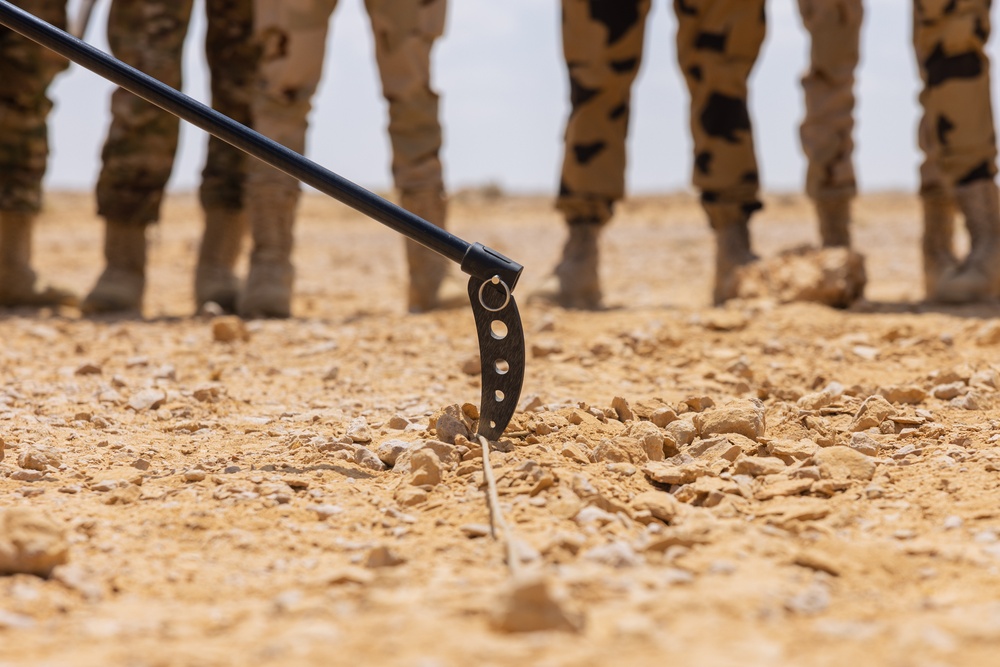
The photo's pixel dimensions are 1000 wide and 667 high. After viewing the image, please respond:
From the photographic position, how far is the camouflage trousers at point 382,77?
3.97 meters

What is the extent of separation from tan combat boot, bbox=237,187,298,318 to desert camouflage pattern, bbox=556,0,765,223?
53.8 inches

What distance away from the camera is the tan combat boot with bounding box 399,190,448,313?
416 cm

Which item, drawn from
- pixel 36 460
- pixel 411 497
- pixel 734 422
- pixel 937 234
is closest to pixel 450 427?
pixel 411 497

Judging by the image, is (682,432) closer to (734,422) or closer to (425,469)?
(734,422)

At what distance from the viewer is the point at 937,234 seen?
480 cm

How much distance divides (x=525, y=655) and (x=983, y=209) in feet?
12.6

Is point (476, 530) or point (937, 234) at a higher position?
point (937, 234)

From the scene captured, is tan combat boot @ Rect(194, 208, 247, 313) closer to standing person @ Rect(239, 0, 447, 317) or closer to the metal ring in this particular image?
standing person @ Rect(239, 0, 447, 317)

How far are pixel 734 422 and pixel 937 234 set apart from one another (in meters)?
3.48

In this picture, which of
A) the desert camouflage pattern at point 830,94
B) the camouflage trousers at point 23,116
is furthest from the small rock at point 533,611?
the camouflage trousers at point 23,116

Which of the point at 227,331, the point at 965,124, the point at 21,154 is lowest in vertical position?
the point at 227,331

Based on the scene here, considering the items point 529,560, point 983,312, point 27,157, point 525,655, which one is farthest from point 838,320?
point 27,157

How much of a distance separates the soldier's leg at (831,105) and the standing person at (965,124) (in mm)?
503

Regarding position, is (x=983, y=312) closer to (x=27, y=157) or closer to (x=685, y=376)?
(x=685, y=376)
